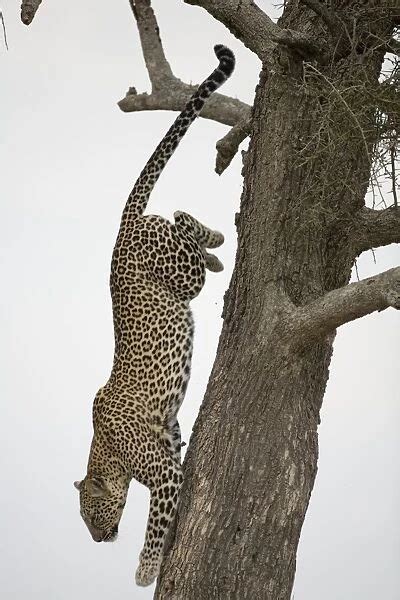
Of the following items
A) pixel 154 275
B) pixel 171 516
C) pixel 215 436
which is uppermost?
pixel 154 275

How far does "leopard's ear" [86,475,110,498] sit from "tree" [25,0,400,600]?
0.58 meters

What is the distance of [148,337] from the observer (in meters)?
6.33

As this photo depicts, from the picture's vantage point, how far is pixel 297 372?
234 inches

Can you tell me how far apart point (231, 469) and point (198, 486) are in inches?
7.7

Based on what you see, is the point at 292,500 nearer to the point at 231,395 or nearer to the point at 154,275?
the point at 231,395

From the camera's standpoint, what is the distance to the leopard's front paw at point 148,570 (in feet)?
19.6

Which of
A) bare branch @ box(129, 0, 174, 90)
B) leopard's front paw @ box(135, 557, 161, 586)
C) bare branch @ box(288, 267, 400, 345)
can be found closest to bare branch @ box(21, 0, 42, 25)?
bare branch @ box(288, 267, 400, 345)

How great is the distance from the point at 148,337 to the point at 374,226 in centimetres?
130

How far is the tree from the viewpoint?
570cm

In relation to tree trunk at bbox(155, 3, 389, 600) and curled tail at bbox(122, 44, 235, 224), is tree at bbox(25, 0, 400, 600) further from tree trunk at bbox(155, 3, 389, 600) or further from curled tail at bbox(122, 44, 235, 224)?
curled tail at bbox(122, 44, 235, 224)

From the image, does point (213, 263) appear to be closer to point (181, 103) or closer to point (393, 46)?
point (393, 46)

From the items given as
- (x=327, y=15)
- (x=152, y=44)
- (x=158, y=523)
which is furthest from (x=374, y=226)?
(x=152, y=44)

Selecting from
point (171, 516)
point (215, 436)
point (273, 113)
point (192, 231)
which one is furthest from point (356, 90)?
point (171, 516)

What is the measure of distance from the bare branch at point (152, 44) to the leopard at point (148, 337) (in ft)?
5.09
